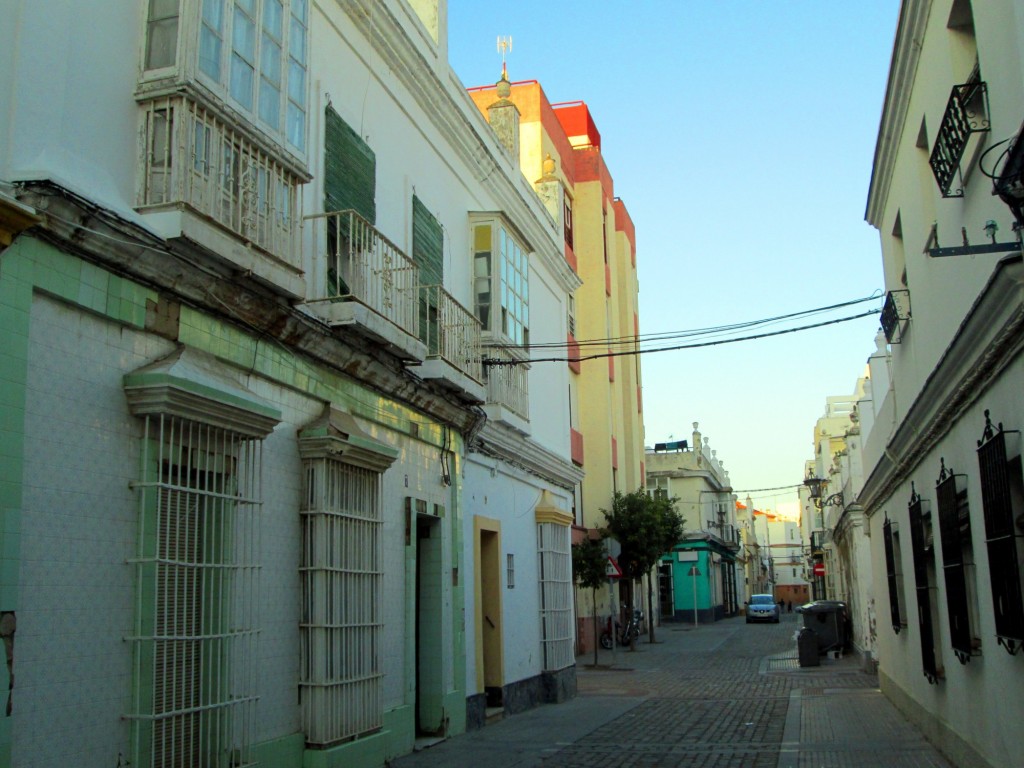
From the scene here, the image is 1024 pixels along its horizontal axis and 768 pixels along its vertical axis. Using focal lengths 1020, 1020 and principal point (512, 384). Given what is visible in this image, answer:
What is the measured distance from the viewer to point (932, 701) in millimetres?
11055

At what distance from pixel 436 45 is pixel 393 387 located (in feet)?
15.3

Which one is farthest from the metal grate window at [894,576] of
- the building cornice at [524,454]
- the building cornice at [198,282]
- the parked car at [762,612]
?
the parked car at [762,612]

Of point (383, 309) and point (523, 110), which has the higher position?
point (523, 110)

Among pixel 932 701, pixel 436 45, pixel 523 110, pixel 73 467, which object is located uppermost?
pixel 523 110

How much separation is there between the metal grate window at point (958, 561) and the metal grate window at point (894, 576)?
4643 mm

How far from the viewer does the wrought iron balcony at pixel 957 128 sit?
6820mm

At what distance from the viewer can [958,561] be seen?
857 centimetres

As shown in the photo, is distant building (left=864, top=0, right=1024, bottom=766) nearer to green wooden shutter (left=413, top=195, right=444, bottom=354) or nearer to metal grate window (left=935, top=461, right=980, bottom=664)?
metal grate window (left=935, top=461, right=980, bottom=664)

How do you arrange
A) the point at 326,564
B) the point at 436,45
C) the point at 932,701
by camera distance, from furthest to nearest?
1. the point at 436,45
2. the point at 932,701
3. the point at 326,564

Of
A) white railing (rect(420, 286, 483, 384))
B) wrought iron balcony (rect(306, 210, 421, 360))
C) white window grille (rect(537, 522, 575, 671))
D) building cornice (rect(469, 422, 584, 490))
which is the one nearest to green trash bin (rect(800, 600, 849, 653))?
building cornice (rect(469, 422, 584, 490))

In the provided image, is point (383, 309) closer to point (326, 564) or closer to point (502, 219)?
point (326, 564)

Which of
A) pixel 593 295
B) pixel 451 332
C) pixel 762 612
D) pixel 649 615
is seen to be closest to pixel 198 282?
pixel 451 332

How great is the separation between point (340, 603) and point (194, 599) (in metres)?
2.17

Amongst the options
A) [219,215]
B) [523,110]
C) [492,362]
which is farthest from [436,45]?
[523,110]
